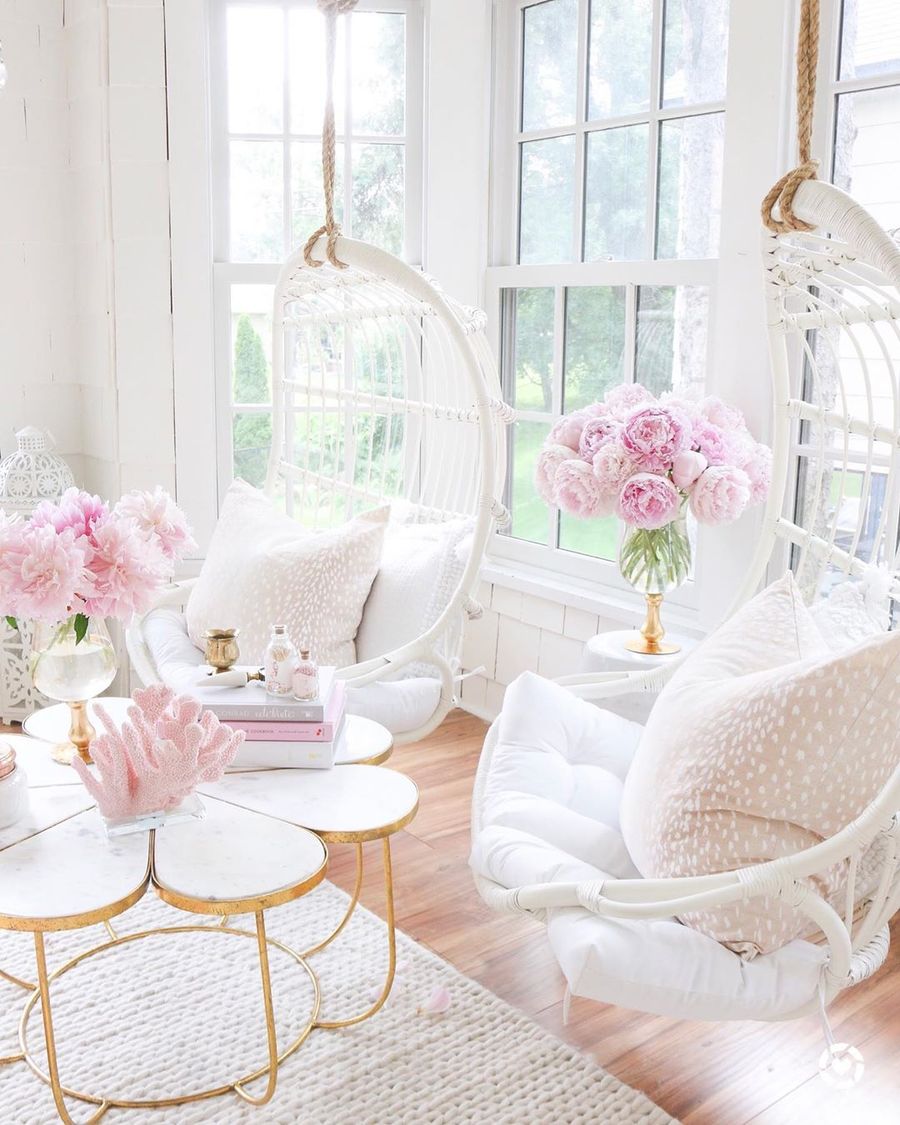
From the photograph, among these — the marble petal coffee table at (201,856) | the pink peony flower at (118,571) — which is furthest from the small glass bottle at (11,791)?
the pink peony flower at (118,571)

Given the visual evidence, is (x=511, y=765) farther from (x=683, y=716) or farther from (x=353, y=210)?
(x=353, y=210)

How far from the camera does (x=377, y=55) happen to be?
142 inches

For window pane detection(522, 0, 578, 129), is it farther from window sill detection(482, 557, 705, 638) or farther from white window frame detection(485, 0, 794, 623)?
window sill detection(482, 557, 705, 638)

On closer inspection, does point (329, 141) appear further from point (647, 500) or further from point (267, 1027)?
point (267, 1027)

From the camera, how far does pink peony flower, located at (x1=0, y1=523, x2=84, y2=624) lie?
186 centimetres

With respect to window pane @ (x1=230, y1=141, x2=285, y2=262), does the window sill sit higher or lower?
lower

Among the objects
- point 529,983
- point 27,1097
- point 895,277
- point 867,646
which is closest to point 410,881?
point 529,983

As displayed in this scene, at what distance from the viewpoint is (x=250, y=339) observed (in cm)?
373

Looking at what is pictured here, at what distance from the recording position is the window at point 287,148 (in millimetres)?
3576

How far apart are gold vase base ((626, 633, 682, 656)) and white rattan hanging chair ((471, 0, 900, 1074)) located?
Answer: 0.68ft

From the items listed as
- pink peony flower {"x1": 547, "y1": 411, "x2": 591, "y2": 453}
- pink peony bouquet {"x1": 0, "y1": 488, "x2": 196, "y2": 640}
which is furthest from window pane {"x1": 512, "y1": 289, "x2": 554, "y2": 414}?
pink peony bouquet {"x1": 0, "y1": 488, "x2": 196, "y2": 640}

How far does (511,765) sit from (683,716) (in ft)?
1.20

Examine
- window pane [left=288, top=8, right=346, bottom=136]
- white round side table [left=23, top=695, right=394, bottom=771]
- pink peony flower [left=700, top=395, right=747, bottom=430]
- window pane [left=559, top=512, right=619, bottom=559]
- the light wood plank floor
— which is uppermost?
window pane [left=288, top=8, right=346, bottom=136]

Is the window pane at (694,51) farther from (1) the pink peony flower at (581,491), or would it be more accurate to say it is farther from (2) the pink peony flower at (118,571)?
(2) the pink peony flower at (118,571)
